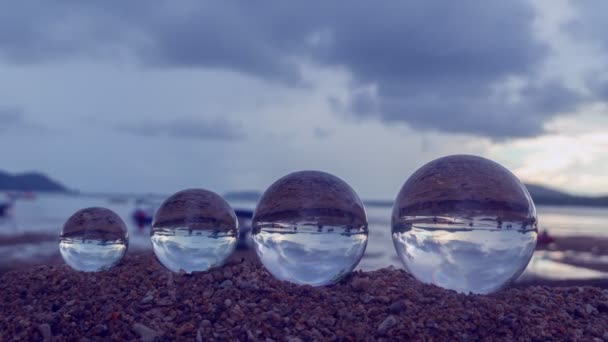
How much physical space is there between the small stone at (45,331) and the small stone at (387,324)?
2729 millimetres

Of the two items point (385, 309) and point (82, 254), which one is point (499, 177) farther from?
point (82, 254)

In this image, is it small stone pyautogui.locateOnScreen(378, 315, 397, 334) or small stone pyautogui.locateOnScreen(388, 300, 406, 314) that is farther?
small stone pyautogui.locateOnScreen(388, 300, 406, 314)

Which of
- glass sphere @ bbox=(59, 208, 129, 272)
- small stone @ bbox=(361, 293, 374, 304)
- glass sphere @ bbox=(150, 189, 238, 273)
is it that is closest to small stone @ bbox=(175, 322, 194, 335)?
glass sphere @ bbox=(150, 189, 238, 273)

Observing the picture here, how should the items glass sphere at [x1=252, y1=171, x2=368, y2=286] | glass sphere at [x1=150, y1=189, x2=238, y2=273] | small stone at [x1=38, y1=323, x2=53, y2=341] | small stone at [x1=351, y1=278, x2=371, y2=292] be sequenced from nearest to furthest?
small stone at [x1=38, y1=323, x2=53, y2=341]
glass sphere at [x1=252, y1=171, x2=368, y2=286]
small stone at [x1=351, y1=278, x2=371, y2=292]
glass sphere at [x1=150, y1=189, x2=238, y2=273]

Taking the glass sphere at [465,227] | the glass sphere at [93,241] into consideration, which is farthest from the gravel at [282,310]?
the glass sphere at [93,241]

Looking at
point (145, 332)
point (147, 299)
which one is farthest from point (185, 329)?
point (147, 299)

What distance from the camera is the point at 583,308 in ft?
17.5

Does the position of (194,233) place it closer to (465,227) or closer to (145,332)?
(145,332)

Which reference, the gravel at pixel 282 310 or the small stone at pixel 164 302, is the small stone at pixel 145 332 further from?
the small stone at pixel 164 302

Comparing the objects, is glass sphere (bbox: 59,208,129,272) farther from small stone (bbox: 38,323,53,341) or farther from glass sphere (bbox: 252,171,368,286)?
glass sphere (bbox: 252,171,368,286)

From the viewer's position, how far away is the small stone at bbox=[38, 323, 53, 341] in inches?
185

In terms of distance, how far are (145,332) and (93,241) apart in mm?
2335

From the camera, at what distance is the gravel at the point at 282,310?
453cm

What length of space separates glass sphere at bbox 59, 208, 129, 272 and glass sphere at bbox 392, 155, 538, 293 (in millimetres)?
3352
